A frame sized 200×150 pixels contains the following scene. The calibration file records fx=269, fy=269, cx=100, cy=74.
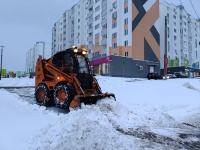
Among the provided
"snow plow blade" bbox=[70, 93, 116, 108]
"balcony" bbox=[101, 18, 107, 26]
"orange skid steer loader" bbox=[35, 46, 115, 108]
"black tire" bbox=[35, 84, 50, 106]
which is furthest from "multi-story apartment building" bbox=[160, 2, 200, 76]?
"snow plow blade" bbox=[70, 93, 116, 108]

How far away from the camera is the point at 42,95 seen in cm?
1303

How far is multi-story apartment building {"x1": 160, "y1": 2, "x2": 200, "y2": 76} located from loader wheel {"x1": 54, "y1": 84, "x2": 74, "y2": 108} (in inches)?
2045

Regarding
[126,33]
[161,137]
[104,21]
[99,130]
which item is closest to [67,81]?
[99,130]

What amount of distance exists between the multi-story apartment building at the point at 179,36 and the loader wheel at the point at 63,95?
51932mm

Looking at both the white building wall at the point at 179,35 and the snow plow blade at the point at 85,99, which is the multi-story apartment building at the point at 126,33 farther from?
the snow plow blade at the point at 85,99

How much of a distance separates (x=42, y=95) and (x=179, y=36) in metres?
72.8

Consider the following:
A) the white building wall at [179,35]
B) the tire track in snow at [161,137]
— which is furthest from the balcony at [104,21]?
the tire track in snow at [161,137]

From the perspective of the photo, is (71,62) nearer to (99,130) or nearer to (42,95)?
(42,95)

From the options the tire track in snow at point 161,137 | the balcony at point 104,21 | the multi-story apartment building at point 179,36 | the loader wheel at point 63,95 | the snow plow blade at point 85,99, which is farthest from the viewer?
the multi-story apartment building at point 179,36

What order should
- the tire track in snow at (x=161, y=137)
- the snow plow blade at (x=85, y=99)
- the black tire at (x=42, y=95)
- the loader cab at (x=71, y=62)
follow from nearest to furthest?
1. the tire track in snow at (x=161, y=137)
2. the snow plow blade at (x=85, y=99)
3. the loader cab at (x=71, y=62)
4. the black tire at (x=42, y=95)

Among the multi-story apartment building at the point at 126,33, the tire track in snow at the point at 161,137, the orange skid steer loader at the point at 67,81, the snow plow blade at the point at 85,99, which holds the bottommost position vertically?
the tire track in snow at the point at 161,137

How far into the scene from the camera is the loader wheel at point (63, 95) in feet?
36.4

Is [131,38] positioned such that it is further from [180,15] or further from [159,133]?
[159,133]

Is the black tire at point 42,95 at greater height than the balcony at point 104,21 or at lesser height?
lesser
